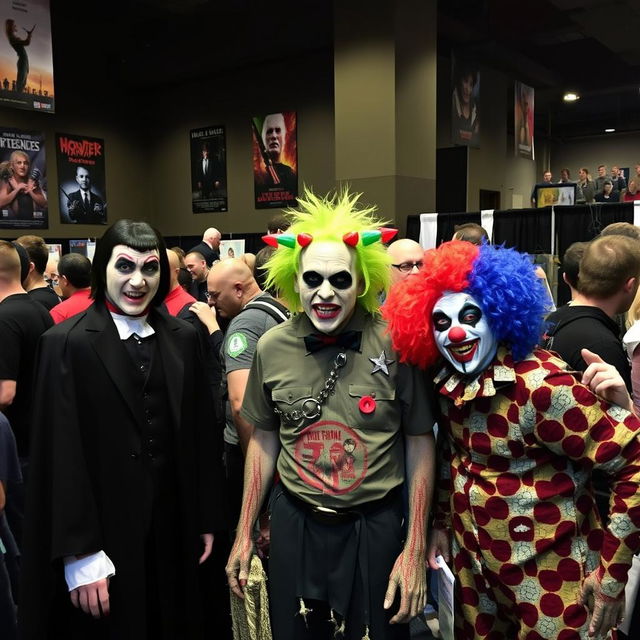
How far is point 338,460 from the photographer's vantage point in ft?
5.15

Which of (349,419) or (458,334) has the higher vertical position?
(458,334)

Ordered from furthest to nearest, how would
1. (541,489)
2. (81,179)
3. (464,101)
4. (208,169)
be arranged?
(208,169) < (81,179) < (464,101) < (541,489)

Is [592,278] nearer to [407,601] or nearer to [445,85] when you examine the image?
[407,601]

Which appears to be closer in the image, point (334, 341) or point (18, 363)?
point (334, 341)

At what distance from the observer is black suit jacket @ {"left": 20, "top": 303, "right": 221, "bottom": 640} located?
1.62 m

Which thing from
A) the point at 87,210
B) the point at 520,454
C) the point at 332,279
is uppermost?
the point at 87,210

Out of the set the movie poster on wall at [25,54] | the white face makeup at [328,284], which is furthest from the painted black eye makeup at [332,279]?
the movie poster on wall at [25,54]

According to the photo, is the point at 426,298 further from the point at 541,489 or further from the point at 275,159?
the point at 275,159

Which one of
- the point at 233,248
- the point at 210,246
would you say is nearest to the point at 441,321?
the point at 210,246

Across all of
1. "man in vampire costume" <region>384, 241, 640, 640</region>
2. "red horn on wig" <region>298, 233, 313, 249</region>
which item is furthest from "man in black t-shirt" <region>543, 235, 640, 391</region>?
"red horn on wig" <region>298, 233, 313, 249</region>

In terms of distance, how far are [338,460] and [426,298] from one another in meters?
0.47

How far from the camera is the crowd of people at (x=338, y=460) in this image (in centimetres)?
145

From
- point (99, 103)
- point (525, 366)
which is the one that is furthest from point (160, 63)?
point (525, 366)

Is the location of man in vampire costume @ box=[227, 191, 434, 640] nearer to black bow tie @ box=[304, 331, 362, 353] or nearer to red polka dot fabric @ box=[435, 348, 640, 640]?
black bow tie @ box=[304, 331, 362, 353]
